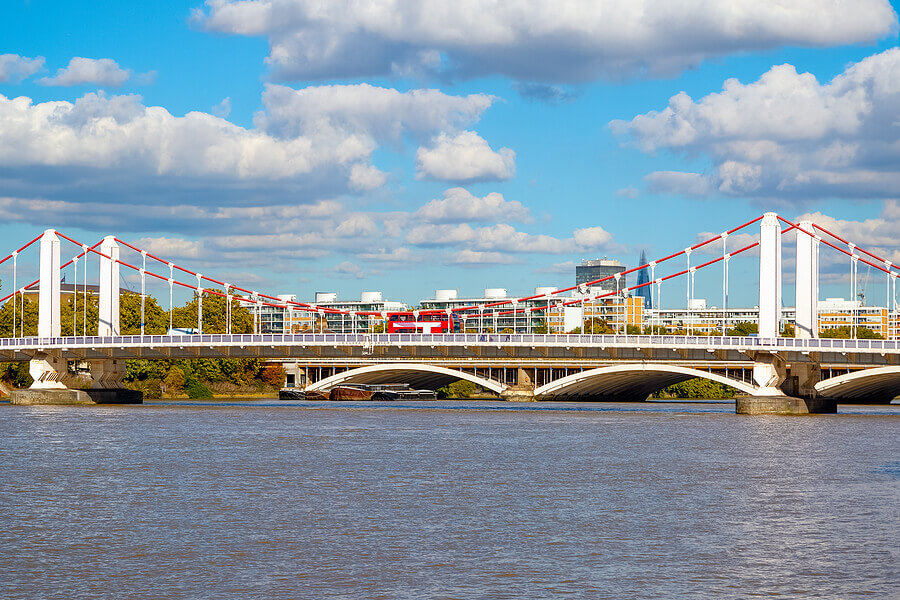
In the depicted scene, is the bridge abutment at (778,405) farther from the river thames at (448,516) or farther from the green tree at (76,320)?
the green tree at (76,320)

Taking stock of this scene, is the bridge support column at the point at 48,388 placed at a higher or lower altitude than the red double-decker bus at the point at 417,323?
lower

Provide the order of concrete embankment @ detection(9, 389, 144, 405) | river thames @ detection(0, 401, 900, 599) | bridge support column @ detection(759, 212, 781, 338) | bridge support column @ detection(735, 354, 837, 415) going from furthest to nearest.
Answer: concrete embankment @ detection(9, 389, 144, 405) < bridge support column @ detection(759, 212, 781, 338) < bridge support column @ detection(735, 354, 837, 415) < river thames @ detection(0, 401, 900, 599)

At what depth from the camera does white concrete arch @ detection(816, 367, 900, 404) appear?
82.9 m

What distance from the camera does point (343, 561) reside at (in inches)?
827

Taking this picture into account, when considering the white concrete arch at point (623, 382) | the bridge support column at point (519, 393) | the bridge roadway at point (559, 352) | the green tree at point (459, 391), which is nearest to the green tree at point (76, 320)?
the bridge roadway at point (559, 352)

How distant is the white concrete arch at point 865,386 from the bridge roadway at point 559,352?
0.48ft

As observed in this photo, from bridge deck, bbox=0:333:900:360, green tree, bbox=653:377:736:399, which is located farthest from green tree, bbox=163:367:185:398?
green tree, bbox=653:377:736:399

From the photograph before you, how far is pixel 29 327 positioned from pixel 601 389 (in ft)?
153

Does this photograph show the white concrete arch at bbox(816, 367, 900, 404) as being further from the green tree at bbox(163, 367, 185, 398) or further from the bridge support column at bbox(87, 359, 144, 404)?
the green tree at bbox(163, 367, 185, 398)

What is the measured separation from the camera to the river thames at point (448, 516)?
19281 millimetres

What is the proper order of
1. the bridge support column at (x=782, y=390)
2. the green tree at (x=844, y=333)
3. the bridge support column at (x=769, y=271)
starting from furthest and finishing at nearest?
the green tree at (x=844, y=333)
the bridge support column at (x=769, y=271)
the bridge support column at (x=782, y=390)

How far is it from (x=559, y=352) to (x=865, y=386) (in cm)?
3222

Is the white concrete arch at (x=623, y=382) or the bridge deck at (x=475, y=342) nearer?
the bridge deck at (x=475, y=342)

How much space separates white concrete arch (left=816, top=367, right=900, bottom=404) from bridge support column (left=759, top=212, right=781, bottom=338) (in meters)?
12.3
